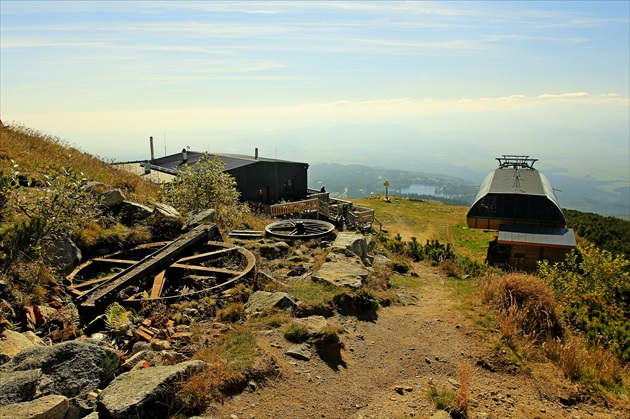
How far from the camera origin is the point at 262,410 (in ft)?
16.7

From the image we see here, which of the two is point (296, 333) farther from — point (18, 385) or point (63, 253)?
point (63, 253)

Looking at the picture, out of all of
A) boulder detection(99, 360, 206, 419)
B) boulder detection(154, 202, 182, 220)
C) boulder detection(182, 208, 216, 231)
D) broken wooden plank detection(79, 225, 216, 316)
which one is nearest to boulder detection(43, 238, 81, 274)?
broken wooden plank detection(79, 225, 216, 316)

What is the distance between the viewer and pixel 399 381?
6.47m

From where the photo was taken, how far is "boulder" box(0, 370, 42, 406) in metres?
3.80

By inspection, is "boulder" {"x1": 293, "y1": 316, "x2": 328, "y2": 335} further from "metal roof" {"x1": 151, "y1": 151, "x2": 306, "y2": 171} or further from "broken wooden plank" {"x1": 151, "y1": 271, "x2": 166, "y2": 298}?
"metal roof" {"x1": 151, "y1": 151, "x2": 306, "y2": 171}

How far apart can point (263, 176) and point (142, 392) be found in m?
29.0

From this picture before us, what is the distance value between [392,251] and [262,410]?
13.1 meters

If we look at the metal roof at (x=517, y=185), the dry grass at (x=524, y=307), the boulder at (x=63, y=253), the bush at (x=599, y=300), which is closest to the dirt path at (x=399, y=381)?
the dry grass at (x=524, y=307)

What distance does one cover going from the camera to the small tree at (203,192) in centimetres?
1608

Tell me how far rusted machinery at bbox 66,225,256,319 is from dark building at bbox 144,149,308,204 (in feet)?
63.4

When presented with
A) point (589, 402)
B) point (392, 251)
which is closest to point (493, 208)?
point (392, 251)

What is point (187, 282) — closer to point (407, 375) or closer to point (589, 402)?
point (407, 375)

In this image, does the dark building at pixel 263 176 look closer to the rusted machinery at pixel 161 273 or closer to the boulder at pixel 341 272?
the boulder at pixel 341 272

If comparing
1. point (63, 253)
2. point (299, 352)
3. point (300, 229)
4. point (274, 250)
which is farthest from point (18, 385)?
point (300, 229)
